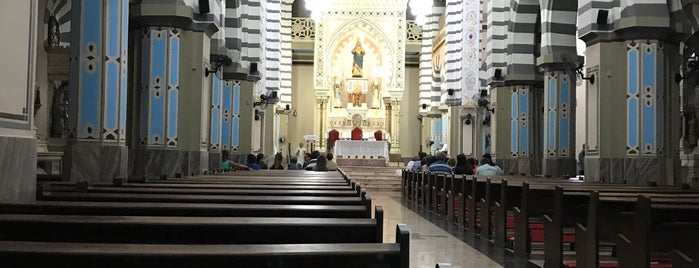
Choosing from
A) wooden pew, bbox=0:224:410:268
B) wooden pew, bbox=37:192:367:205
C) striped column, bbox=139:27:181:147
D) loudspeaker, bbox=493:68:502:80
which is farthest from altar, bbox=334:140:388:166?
wooden pew, bbox=0:224:410:268

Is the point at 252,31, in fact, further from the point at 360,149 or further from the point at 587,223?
the point at 587,223

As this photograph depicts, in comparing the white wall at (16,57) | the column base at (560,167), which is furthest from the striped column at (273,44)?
the white wall at (16,57)

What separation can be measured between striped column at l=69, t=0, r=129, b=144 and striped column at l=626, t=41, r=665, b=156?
817 centimetres

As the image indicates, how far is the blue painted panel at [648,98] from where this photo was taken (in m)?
11.4

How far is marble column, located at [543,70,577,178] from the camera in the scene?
15008 millimetres

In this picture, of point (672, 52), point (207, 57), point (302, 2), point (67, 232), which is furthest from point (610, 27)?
point (302, 2)

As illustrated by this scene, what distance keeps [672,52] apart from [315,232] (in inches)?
411

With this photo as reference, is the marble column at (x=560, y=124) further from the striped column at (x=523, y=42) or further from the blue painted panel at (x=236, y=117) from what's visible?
the blue painted panel at (x=236, y=117)

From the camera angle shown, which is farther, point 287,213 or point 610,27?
point 610,27

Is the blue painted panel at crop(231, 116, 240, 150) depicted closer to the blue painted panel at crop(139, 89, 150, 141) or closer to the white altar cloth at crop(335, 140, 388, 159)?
the blue painted panel at crop(139, 89, 150, 141)

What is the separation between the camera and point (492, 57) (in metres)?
19.4

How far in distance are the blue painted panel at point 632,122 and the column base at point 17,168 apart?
9.68 m

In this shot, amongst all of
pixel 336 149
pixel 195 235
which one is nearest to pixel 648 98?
pixel 195 235

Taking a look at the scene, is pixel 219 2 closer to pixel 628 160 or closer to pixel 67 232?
pixel 628 160
